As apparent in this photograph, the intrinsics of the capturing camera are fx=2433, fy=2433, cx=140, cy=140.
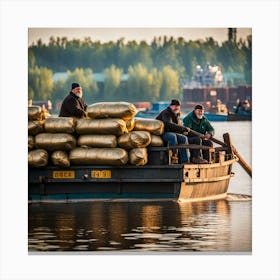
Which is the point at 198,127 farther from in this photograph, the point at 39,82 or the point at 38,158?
the point at 39,82

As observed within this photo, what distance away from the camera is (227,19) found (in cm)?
2980

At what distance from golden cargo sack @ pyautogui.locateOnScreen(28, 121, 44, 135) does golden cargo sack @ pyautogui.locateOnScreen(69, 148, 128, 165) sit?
0.54 m

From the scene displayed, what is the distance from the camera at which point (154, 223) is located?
100ft

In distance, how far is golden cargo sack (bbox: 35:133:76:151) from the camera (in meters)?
31.6

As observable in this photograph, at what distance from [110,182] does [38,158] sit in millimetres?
1008

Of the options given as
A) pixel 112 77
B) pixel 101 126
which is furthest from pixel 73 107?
pixel 112 77

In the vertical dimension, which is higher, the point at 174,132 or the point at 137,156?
the point at 174,132

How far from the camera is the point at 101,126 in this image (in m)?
31.5

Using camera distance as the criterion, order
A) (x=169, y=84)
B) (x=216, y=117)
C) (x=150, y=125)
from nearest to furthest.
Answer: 1. (x=169, y=84)
2. (x=216, y=117)
3. (x=150, y=125)

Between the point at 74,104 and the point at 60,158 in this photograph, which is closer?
the point at 74,104

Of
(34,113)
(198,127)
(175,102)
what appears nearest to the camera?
(34,113)

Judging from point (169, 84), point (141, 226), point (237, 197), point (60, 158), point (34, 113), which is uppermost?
point (169, 84)
